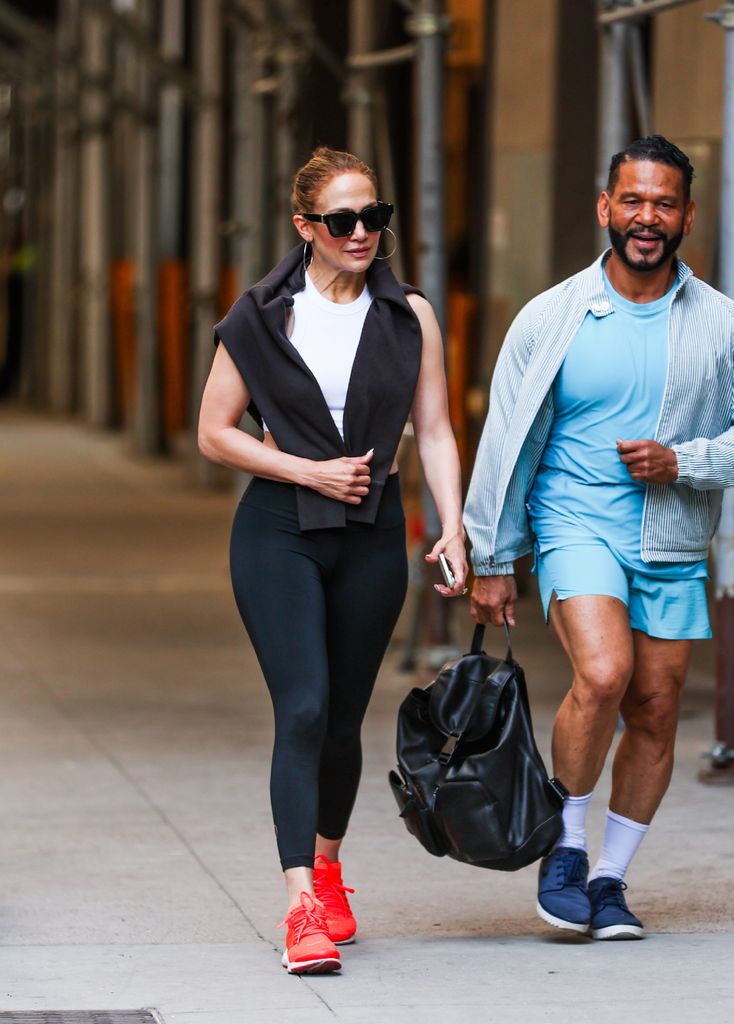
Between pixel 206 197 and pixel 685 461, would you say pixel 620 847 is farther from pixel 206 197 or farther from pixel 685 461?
pixel 206 197

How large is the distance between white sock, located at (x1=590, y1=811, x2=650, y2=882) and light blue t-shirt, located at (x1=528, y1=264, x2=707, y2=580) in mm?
637

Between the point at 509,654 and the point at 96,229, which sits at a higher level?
the point at 96,229

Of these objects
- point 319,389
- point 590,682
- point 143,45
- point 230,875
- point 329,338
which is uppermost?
point 143,45

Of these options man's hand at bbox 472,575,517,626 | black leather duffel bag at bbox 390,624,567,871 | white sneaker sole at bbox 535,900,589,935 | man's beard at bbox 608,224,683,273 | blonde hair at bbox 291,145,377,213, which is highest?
blonde hair at bbox 291,145,377,213

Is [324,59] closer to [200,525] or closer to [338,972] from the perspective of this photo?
[200,525]

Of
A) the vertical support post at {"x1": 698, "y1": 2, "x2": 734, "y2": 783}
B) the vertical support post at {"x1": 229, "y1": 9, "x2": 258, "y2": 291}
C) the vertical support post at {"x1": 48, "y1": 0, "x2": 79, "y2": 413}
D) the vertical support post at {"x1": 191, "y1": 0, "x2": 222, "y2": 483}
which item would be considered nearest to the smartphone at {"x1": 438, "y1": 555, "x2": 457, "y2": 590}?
the vertical support post at {"x1": 698, "y1": 2, "x2": 734, "y2": 783}

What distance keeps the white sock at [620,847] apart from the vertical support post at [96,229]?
22.8 m

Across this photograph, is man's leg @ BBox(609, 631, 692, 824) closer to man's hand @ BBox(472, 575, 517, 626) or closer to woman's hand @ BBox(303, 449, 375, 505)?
man's hand @ BBox(472, 575, 517, 626)

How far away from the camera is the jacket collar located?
16.5 feet

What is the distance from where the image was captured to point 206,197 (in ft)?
67.2

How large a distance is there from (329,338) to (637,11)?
134 inches

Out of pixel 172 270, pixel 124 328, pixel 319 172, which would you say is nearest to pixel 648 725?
pixel 319 172

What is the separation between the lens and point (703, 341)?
5.04m

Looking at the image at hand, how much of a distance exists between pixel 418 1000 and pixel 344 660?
32.5 inches
